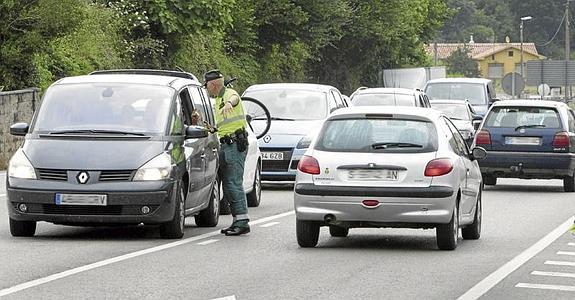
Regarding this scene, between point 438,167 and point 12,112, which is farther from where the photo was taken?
point 12,112

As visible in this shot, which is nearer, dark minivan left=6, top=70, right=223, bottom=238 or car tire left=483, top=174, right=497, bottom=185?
dark minivan left=6, top=70, right=223, bottom=238

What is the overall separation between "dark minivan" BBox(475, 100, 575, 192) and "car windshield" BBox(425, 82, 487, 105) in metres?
16.0

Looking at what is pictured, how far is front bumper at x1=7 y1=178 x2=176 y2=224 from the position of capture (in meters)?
15.4

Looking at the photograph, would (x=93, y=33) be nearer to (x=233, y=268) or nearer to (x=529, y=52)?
(x=233, y=268)

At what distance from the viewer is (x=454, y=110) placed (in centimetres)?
3794

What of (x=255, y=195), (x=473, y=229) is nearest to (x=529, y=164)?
(x=255, y=195)

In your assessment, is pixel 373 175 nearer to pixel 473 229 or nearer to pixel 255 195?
pixel 473 229

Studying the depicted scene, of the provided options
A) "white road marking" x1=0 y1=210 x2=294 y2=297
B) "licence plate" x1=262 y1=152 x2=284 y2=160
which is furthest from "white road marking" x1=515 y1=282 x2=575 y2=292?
"licence plate" x1=262 y1=152 x2=284 y2=160

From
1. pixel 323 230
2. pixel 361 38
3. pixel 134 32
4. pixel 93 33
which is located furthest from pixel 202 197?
pixel 361 38

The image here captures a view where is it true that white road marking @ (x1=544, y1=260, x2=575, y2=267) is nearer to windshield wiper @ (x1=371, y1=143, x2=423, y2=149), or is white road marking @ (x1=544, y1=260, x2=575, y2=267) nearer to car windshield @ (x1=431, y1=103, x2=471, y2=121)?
windshield wiper @ (x1=371, y1=143, x2=423, y2=149)

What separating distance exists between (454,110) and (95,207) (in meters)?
23.2

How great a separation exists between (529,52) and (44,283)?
16070cm

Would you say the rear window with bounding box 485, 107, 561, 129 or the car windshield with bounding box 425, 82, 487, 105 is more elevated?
the rear window with bounding box 485, 107, 561, 129

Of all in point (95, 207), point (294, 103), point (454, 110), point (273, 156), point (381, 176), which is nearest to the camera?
point (381, 176)
